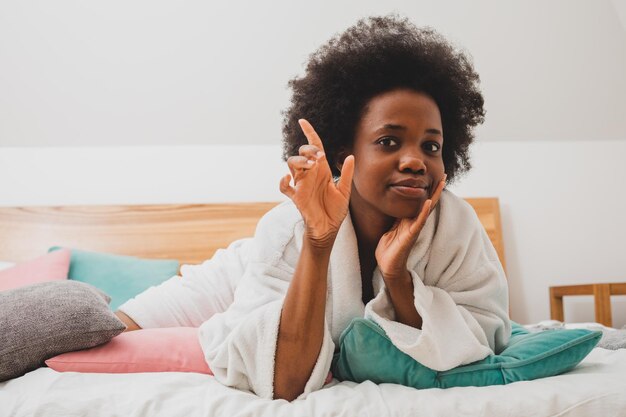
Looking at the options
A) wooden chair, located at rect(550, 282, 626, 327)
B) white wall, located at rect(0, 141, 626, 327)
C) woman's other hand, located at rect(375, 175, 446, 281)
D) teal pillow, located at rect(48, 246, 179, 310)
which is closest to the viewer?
woman's other hand, located at rect(375, 175, 446, 281)

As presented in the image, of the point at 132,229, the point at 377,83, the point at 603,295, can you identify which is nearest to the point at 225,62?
the point at 132,229

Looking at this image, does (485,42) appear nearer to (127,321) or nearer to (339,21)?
(339,21)

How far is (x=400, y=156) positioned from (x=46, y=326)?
2.56 feet

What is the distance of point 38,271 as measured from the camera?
1.91 meters

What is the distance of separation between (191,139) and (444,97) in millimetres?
1715

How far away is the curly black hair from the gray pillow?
612 millimetres

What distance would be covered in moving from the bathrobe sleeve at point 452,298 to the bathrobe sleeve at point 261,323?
16cm

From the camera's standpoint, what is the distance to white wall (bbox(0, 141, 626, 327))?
8.69ft

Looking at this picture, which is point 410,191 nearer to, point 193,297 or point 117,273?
point 193,297

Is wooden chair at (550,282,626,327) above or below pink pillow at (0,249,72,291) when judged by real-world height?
below

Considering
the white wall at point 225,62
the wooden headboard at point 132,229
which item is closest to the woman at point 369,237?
the wooden headboard at point 132,229

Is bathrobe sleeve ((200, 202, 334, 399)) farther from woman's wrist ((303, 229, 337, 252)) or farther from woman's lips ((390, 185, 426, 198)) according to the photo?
woman's lips ((390, 185, 426, 198))

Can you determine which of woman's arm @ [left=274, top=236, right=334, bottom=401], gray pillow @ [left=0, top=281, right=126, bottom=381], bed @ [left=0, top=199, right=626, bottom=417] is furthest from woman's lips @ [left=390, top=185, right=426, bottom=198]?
gray pillow @ [left=0, top=281, right=126, bottom=381]

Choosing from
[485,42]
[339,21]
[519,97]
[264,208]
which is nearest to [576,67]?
[519,97]
